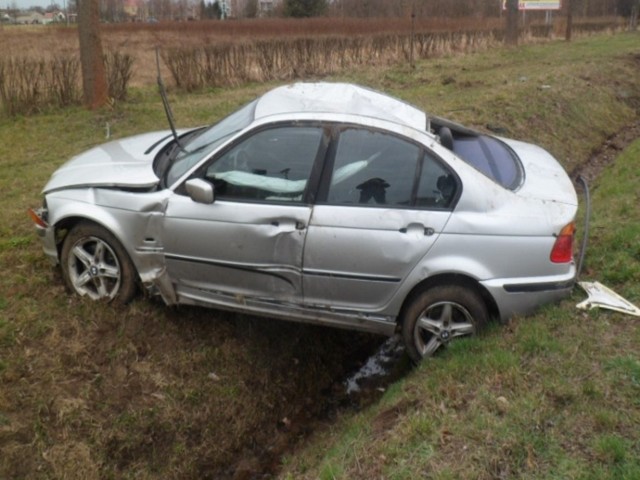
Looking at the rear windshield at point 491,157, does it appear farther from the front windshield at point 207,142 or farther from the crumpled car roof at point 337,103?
the front windshield at point 207,142

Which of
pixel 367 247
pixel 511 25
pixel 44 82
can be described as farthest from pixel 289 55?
pixel 367 247

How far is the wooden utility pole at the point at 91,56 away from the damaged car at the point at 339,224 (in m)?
7.65

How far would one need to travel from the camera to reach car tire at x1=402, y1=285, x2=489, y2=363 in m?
4.40

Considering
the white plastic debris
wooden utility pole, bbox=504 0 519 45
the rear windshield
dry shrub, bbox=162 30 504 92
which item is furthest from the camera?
wooden utility pole, bbox=504 0 519 45

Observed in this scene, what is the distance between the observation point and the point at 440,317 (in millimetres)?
4516

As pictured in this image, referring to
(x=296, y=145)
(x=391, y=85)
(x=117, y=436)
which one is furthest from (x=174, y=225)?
(x=391, y=85)

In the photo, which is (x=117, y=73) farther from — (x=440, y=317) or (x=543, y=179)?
(x=440, y=317)

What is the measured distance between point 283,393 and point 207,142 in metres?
2.07

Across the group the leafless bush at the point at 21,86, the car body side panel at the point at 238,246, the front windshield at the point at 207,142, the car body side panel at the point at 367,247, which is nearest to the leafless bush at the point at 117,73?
the leafless bush at the point at 21,86

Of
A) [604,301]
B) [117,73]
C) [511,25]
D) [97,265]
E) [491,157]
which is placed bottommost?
[604,301]

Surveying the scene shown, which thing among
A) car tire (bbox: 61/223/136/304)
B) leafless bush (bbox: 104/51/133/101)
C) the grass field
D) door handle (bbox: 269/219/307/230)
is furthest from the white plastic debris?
leafless bush (bbox: 104/51/133/101)

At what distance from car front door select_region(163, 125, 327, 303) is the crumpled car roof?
0.77 ft

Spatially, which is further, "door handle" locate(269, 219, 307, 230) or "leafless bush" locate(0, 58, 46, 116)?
"leafless bush" locate(0, 58, 46, 116)

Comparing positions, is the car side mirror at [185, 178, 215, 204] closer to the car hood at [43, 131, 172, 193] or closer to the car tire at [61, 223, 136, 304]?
the car hood at [43, 131, 172, 193]
